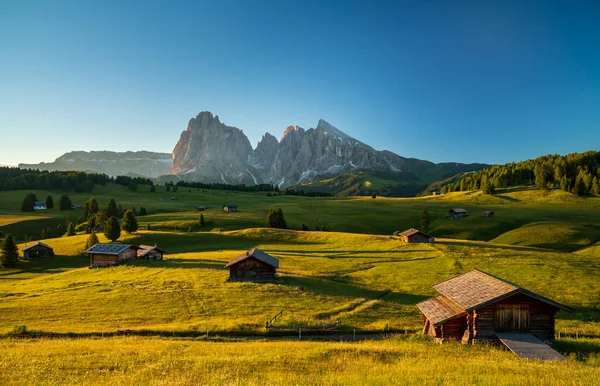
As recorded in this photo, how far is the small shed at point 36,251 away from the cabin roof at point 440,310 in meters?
82.6

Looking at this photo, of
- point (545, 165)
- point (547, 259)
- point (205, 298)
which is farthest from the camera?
point (545, 165)

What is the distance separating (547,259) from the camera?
199 ft

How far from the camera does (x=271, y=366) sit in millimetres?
18250

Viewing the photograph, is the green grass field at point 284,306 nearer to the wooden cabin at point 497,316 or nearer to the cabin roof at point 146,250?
the wooden cabin at point 497,316

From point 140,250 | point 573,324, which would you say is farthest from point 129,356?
point 140,250

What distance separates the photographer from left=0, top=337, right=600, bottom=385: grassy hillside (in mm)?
15133

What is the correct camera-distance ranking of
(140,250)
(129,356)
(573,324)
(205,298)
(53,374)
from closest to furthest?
(53,374) < (129,356) < (573,324) < (205,298) < (140,250)

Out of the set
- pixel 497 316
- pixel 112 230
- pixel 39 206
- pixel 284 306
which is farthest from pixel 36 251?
pixel 39 206

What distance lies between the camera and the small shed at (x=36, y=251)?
73.7 m

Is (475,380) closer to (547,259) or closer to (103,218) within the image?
(547,259)

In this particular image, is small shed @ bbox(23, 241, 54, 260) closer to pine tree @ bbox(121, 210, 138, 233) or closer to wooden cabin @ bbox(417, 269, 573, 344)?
pine tree @ bbox(121, 210, 138, 233)

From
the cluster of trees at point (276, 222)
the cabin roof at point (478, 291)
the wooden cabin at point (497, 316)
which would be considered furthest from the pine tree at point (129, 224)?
the wooden cabin at point (497, 316)

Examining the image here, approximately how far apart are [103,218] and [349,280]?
9098cm

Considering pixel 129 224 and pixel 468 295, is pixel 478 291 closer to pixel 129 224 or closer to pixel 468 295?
pixel 468 295
